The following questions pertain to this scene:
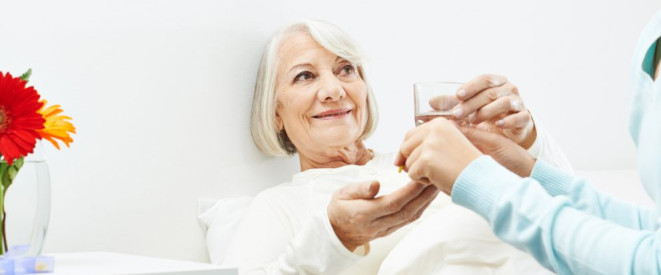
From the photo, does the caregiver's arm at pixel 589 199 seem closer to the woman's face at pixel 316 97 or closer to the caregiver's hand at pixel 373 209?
the caregiver's hand at pixel 373 209

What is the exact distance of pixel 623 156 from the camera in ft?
9.25

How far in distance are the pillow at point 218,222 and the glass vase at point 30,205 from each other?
654 mm

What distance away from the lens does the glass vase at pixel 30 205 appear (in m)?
1.34

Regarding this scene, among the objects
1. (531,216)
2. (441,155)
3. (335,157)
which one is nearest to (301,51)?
(335,157)

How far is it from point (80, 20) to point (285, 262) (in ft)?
2.43

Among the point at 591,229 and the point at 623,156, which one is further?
the point at 623,156

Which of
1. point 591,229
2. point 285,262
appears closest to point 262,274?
point 285,262

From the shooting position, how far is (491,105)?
1430 millimetres

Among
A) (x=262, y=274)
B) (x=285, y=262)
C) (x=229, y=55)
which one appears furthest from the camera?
(x=229, y=55)

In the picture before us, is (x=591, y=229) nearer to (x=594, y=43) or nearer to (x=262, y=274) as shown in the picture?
(x=262, y=274)

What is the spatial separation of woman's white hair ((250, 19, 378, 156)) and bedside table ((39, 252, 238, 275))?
27.4 inches

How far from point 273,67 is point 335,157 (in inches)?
12.1

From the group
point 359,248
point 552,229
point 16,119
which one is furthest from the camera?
point 359,248

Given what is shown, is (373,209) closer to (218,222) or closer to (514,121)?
(514,121)
